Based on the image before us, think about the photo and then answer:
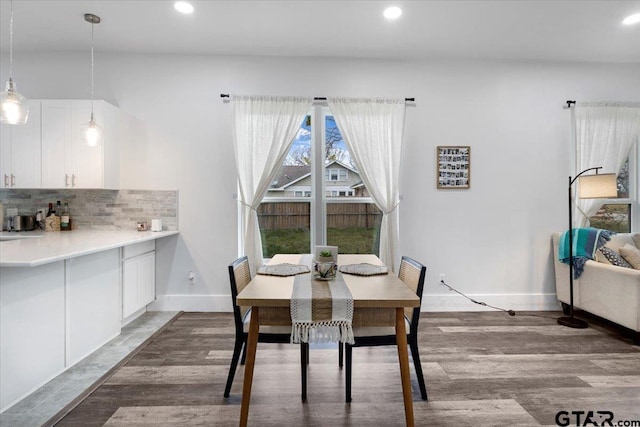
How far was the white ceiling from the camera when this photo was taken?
9.04 ft

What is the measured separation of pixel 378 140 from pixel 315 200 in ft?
3.12

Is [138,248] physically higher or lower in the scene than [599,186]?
lower

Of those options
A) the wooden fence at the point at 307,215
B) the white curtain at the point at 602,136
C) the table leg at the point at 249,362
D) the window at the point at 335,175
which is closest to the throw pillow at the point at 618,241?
the white curtain at the point at 602,136

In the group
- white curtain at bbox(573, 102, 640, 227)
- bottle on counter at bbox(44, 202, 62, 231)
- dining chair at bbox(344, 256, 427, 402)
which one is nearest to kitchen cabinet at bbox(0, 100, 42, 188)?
bottle on counter at bbox(44, 202, 62, 231)

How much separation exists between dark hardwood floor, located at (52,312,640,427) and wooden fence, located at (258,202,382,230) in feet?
4.10

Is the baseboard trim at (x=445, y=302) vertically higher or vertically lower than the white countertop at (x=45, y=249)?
lower

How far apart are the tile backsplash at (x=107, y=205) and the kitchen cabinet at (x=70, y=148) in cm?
40

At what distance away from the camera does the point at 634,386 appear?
85.9 inches

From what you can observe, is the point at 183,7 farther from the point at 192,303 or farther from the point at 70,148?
the point at 192,303

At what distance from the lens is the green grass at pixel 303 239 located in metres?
3.78

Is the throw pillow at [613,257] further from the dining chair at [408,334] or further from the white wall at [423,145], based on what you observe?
the dining chair at [408,334]

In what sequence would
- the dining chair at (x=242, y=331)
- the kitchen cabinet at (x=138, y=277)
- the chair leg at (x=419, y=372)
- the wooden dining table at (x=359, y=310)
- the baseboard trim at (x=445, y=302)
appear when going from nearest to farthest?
the wooden dining table at (x=359, y=310), the dining chair at (x=242, y=331), the chair leg at (x=419, y=372), the kitchen cabinet at (x=138, y=277), the baseboard trim at (x=445, y=302)

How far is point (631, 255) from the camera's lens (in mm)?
3117

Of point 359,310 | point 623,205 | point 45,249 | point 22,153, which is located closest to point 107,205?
point 22,153
